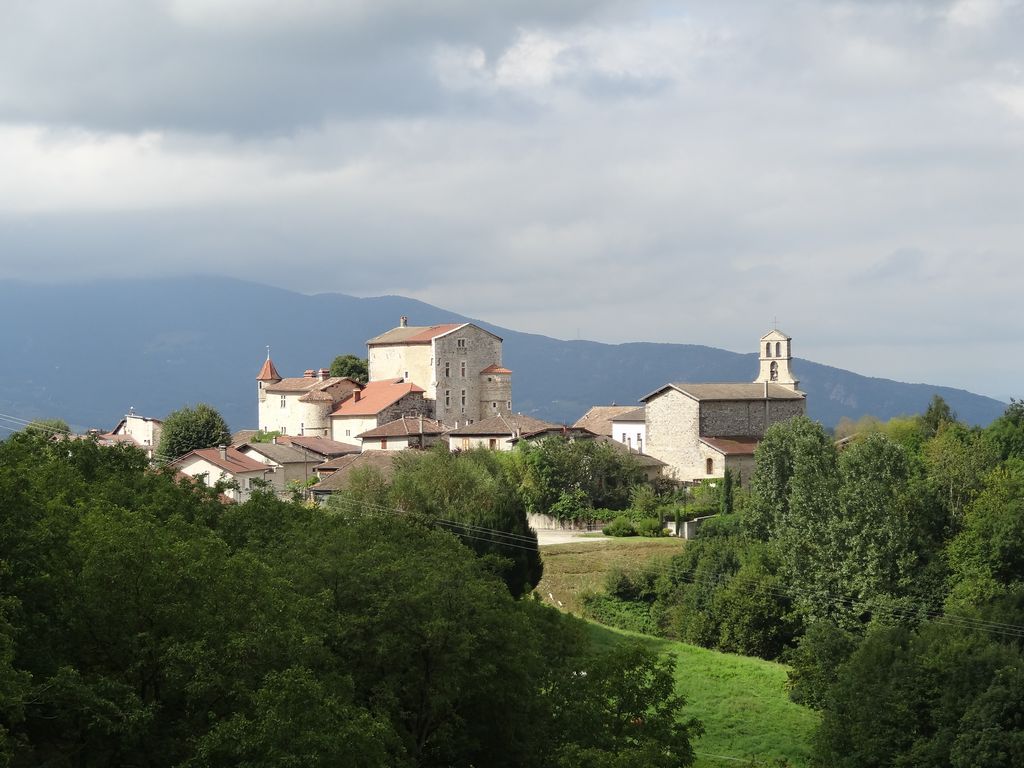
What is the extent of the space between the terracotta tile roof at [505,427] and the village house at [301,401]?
49.8ft

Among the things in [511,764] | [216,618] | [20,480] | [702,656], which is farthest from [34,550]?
[702,656]

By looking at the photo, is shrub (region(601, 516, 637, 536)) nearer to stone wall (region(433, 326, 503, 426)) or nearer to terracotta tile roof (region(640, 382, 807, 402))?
terracotta tile roof (region(640, 382, 807, 402))

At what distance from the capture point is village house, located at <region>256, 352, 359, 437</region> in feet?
300

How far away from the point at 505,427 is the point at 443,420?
14548 millimetres

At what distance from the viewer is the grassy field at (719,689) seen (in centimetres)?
3625

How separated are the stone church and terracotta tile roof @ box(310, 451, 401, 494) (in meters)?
15.3

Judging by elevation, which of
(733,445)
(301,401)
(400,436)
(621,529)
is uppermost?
(301,401)

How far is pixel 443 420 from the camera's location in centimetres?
9100

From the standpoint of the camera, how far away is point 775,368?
109500mm

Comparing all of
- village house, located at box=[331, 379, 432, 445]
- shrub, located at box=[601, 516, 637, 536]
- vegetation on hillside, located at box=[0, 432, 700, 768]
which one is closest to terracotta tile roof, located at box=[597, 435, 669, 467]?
shrub, located at box=[601, 516, 637, 536]

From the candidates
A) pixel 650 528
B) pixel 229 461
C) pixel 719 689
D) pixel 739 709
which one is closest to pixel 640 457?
pixel 650 528

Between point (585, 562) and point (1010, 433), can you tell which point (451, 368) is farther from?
point (1010, 433)

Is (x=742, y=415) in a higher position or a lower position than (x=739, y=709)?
higher

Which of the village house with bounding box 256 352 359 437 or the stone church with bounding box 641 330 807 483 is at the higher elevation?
the village house with bounding box 256 352 359 437
